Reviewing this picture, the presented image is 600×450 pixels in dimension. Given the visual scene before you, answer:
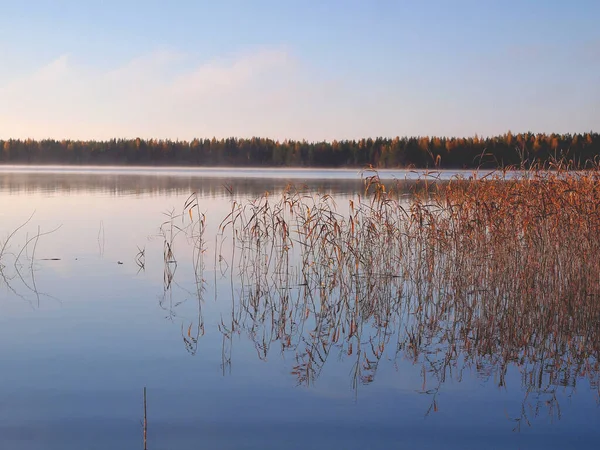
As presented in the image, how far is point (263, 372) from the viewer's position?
5.27m

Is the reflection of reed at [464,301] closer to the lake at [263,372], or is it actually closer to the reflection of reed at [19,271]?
the lake at [263,372]

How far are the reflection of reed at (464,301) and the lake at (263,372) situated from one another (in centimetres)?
4

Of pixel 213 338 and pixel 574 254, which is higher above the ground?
pixel 574 254

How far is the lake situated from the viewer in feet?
13.4

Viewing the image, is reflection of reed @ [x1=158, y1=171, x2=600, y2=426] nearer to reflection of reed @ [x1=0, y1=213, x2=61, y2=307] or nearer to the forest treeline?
reflection of reed @ [x1=0, y1=213, x2=61, y2=307]

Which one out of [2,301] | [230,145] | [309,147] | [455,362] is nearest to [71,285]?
[2,301]

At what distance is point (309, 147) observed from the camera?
11781 cm

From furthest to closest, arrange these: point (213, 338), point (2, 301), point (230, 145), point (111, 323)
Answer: point (230, 145) < point (2, 301) < point (111, 323) < point (213, 338)

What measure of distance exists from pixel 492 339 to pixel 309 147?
11288 centimetres

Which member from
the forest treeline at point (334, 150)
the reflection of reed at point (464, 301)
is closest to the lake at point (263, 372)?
the reflection of reed at point (464, 301)

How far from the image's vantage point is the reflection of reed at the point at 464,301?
5461mm

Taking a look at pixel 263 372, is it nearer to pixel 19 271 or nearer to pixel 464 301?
pixel 464 301

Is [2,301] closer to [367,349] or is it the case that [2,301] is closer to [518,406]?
[367,349]

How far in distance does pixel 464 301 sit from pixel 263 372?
3.30 meters
